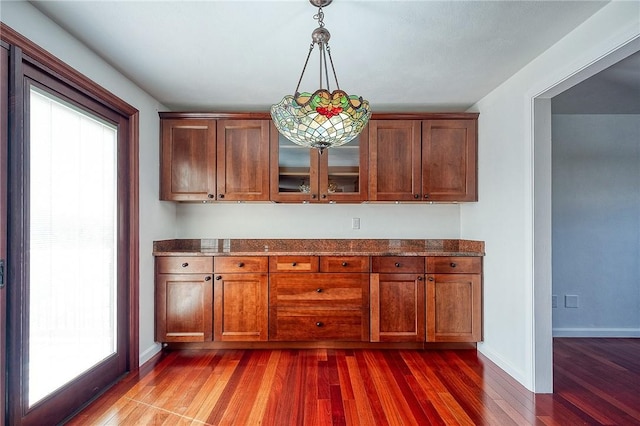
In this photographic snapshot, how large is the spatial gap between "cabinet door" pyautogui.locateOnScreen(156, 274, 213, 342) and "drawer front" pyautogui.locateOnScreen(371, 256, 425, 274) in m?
1.51

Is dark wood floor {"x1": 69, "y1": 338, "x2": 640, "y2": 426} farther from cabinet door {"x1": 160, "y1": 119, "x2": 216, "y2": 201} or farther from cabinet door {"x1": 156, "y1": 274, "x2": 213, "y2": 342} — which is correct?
cabinet door {"x1": 160, "y1": 119, "x2": 216, "y2": 201}

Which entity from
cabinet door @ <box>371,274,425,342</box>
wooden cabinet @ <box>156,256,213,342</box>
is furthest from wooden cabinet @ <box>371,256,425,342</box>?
wooden cabinet @ <box>156,256,213,342</box>

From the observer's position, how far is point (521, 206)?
243 cm

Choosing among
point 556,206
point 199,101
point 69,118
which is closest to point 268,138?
point 199,101

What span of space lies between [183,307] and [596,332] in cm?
407

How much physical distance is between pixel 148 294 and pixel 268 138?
1756 mm

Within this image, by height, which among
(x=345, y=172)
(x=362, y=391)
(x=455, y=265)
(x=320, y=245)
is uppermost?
(x=345, y=172)

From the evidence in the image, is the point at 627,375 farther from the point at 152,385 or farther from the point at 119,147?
the point at 119,147

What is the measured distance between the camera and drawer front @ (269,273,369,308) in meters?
2.96

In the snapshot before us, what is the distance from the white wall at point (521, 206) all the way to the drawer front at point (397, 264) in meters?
0.60

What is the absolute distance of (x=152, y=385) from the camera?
93.0 inches

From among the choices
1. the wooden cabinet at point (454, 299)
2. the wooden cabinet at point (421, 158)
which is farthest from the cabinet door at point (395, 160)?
the wooden cabinet at point (454, 299)

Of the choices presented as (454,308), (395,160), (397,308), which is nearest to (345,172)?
(395,160)

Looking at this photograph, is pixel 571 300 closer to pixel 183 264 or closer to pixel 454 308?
pixel 454 308
